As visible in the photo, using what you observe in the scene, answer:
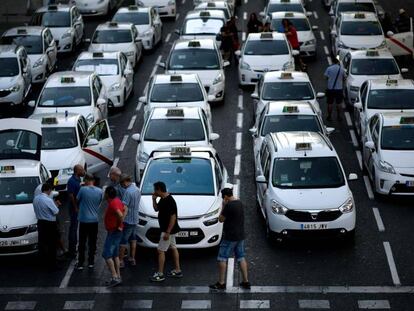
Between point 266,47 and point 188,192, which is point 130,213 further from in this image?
point 266,47

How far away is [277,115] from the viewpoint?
87.0 ft

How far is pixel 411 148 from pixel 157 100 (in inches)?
313

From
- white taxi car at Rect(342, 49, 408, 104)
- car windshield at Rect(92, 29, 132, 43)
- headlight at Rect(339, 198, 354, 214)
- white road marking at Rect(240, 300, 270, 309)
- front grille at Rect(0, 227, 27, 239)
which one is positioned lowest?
car windshield at Rect(92, 29, 132, 43)

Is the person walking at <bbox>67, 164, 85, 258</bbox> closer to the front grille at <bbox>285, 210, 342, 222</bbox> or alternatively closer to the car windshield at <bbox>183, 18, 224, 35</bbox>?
the front grille at <bbox>285, 210, 342, 222</bbox>

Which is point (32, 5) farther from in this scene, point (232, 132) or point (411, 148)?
point (411, 148)

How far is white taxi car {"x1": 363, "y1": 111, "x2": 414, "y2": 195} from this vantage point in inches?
934

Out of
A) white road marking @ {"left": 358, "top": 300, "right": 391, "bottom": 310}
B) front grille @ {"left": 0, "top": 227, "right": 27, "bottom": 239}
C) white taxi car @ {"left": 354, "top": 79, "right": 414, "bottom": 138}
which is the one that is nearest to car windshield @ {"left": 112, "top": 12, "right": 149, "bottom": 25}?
white taxi car @ {"left": 354, "top": 79, "right": 414, "bottom": 138}

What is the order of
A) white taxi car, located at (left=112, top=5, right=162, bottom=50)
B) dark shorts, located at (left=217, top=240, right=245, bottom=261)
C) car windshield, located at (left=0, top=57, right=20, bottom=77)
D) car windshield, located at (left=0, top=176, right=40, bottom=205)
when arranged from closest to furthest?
1. dark shorts, located at (left=217, top=240, right=245, bottom=261)
2. car windshield, located at (left=0, top=176, right=40, bottom=205)
3. car windshield, located at (left=0, top=57, right=20, bottom=77)
4. white taxi car, located at (left=112, top=5, right=162, bottom=50)

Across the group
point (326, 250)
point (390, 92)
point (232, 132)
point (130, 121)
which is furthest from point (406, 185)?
point (130, 121)

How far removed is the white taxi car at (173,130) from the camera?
25.7 metres

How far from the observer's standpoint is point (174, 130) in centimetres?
2605

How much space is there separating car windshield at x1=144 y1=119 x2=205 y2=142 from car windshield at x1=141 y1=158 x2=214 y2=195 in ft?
10.9

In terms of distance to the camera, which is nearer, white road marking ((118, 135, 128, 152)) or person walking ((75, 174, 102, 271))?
person walking ((75, 174, 102, 271))

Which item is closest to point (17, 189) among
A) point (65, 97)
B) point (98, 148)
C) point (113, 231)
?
point (113, 231)
